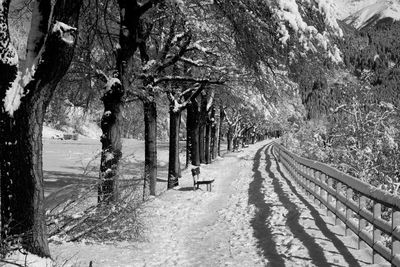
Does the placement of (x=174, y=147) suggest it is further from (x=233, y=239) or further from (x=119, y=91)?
(x=233, y=239)

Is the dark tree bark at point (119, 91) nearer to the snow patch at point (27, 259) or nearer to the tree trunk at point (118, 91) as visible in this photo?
the tree trunk at point (118, 91)

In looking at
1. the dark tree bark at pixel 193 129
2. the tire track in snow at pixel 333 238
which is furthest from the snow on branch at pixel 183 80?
the dark tree bark at pixel 193 129

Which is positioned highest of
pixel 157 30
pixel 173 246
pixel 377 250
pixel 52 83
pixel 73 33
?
pixel 157 30

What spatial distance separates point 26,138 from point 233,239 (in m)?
4.89

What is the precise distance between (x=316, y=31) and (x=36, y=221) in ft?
14.3

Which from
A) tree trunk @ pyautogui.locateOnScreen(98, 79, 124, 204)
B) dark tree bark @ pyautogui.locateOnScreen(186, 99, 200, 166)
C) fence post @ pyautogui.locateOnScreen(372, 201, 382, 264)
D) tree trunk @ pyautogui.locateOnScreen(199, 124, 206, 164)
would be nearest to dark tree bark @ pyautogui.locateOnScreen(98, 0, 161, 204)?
tree trunk @ pyautogui.locateOnScreen(98, 79, 124, 204)

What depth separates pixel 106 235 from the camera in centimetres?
861

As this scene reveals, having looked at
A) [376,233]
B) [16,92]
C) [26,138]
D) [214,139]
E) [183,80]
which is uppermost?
[183,80]

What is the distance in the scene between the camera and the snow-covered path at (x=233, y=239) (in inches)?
285

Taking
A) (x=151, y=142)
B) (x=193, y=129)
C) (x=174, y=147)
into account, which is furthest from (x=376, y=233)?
(x=193, y=129)

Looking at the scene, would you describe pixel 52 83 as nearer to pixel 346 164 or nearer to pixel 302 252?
pixel 302 252

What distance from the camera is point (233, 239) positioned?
898cm

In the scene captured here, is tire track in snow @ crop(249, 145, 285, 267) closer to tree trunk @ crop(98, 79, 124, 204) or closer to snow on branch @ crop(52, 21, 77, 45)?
tree trunk @ crop(98, 79, 124, 204)

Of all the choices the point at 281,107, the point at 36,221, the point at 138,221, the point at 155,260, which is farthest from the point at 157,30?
the point at 36,221
